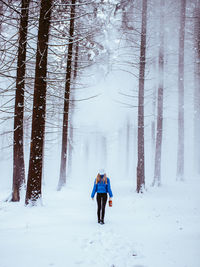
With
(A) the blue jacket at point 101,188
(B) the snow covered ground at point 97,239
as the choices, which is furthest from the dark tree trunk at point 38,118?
(A) the blue jacket at point 101,188

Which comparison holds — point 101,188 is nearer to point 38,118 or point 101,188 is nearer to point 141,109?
point 38,118

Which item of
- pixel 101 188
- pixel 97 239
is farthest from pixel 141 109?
pixel 97 239

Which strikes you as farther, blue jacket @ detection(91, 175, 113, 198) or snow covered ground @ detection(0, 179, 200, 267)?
blue jacket @ detection(91, 175, 113, 198)

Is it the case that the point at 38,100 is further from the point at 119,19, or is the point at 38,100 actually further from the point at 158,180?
the point at 158,180

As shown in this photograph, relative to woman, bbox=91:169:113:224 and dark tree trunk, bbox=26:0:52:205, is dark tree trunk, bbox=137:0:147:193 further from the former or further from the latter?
dark tree trunk, bbox=26:0:52:205

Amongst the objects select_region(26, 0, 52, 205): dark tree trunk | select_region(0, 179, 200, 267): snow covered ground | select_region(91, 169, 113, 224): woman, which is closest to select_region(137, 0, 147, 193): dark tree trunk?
select_region(0, 179, 200, 267): snow covered ground

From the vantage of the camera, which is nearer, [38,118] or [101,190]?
[101,190]

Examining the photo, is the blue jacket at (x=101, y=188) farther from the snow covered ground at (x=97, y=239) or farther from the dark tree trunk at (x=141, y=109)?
the dark tree trunk at (x=141, y=109)

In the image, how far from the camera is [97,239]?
4348mm

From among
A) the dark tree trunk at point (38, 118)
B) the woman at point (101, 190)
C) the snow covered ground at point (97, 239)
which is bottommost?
the snow covered ground at point (97, 239)

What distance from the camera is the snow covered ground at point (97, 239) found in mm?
3338

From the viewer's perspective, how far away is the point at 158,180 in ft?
45.7

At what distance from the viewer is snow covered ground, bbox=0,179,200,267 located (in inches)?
131

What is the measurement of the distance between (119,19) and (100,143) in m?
48.7
